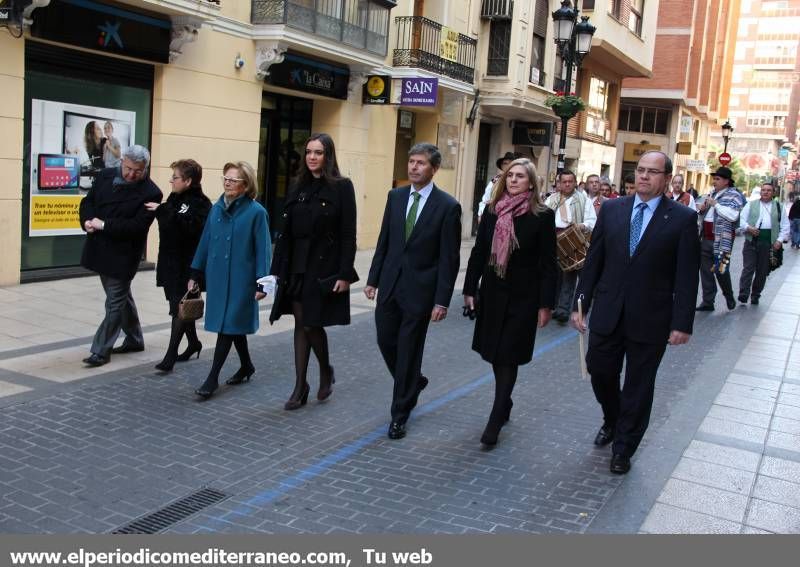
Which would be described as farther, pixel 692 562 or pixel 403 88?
pixel 403 88

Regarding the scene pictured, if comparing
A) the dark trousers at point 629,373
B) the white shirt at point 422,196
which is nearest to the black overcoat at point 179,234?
the white shirt at point 422,196

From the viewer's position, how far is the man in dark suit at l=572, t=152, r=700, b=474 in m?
4.98

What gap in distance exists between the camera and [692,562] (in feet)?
12.9

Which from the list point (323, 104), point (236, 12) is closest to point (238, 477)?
point (236, 12)

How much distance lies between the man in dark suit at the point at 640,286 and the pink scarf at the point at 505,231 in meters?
0.50

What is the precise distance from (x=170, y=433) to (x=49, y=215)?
7225 millimetres

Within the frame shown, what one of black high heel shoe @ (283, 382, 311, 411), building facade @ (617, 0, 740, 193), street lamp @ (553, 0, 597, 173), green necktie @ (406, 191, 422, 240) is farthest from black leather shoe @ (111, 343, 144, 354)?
building facade @ (617, 0, 740, 193)

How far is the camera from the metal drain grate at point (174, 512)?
13.3ft

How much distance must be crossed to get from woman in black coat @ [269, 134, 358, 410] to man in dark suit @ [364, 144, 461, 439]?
0.43 meters

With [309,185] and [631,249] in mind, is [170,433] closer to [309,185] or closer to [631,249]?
[309,185]

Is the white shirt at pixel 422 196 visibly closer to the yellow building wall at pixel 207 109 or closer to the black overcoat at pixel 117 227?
the black overcoat at pixel 117 227

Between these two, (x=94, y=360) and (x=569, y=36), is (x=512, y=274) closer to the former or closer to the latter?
(x=94, y=360)

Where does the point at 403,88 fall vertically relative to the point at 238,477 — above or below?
above

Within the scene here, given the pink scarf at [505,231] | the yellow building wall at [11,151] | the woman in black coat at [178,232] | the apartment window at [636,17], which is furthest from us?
the apartment window at [636,17]
